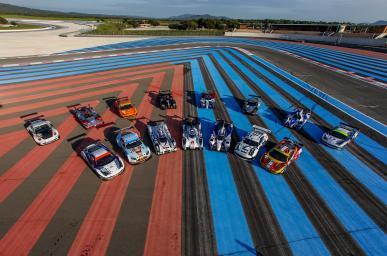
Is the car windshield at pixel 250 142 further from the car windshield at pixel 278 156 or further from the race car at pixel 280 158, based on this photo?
the car windshield at pixel 278 156

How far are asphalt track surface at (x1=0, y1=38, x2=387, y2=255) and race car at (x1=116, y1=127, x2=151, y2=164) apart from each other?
59 centimetres

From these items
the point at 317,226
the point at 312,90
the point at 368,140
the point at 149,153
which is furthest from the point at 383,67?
the point at 149,153

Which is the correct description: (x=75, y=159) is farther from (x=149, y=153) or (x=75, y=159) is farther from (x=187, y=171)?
(x=187, y=171)

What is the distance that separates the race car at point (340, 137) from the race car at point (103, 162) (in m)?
17.1

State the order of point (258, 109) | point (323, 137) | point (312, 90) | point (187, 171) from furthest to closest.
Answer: point (312, 90) < point (258, 109) < point (323, 137) < point (187, 171)

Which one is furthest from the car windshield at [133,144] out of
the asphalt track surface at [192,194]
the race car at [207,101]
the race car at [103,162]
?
the race car at [207,101]

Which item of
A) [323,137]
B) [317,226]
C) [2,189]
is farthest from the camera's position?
[323,137]

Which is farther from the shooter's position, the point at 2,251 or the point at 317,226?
the point at 317,226

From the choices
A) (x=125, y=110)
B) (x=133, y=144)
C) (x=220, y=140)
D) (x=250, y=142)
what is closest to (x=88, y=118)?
(x=125, y=110)

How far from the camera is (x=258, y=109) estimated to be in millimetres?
25344

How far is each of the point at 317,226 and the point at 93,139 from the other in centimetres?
1795

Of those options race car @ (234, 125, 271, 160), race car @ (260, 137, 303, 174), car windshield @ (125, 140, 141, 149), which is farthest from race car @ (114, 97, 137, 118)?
race car @ (260, 137, 303, 174)

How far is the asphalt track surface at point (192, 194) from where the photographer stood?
10.9 meters

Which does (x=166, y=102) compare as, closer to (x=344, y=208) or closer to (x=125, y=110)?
(x=125, y=110)
